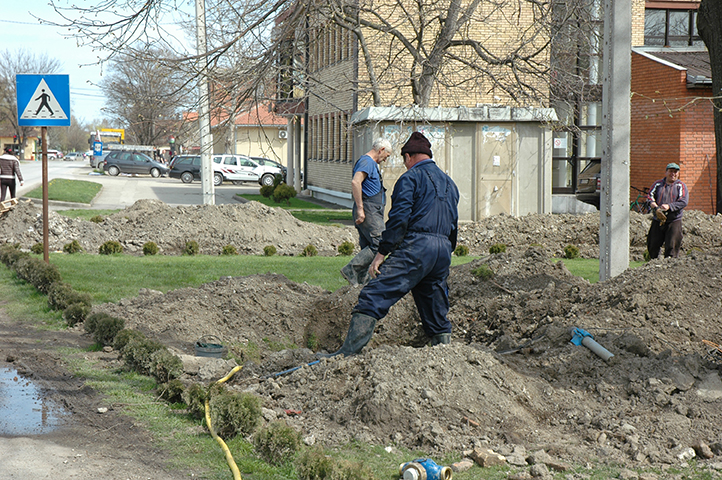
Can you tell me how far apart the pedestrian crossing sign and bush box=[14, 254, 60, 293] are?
2.11 meters

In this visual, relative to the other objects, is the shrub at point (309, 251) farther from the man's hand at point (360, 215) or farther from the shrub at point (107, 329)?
the shrub at point (107, 329)

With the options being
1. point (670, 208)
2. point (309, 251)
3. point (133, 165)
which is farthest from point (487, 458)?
point (133, 165)

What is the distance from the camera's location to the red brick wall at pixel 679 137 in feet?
69.8

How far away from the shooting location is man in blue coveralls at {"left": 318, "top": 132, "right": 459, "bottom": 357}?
5777 mm

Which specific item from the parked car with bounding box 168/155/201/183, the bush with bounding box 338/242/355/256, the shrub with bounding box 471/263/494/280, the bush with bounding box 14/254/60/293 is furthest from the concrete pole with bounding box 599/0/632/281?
A: the parked car with bounding box 168/155/201/183

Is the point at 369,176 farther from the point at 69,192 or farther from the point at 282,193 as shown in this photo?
the point at 69,192

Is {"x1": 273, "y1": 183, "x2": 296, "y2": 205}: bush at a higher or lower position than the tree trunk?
lower

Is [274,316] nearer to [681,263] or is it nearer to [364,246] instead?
[364,246]

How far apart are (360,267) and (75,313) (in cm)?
321

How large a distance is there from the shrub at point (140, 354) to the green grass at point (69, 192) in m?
22.6

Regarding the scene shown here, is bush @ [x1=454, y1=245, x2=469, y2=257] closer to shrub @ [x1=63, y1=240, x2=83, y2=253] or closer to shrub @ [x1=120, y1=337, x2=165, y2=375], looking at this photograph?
shrub @ [x1=63, y1=240, x2=83, y2=253]

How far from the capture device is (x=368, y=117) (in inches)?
751

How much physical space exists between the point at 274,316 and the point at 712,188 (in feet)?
57.2

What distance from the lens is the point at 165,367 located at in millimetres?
6086
